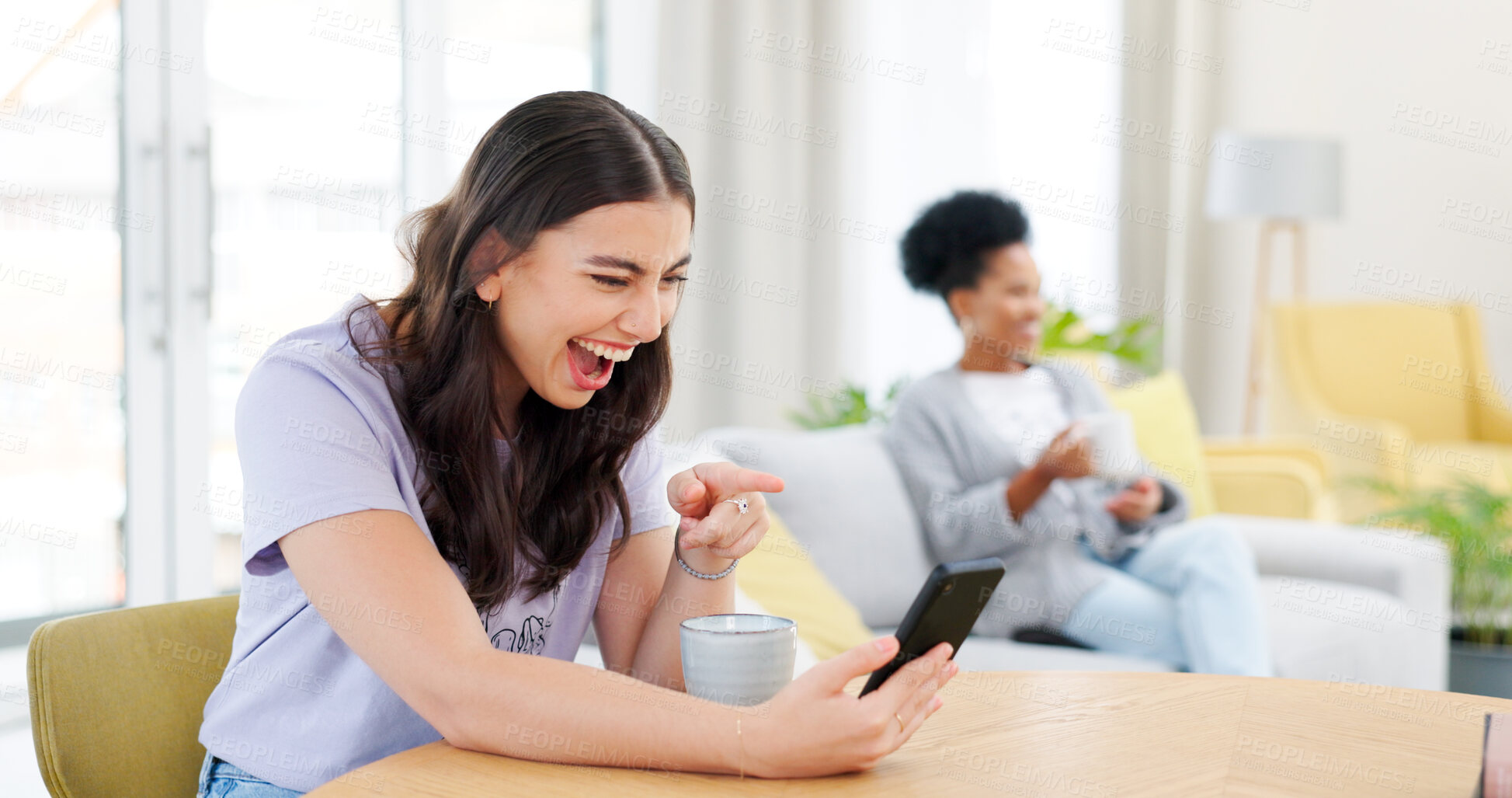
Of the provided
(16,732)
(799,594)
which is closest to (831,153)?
(799,594)

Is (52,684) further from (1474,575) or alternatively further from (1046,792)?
(1474,575)

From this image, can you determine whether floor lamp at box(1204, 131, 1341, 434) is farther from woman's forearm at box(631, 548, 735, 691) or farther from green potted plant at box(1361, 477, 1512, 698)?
woman's forearm at box(631, 548, 735, 691)

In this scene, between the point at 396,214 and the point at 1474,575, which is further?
the point at 396,214

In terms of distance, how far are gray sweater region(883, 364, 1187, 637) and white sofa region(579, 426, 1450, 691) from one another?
0.13 feet

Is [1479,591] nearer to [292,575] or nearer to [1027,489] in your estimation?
[1027,489]

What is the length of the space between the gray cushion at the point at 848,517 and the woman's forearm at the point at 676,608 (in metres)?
0.87

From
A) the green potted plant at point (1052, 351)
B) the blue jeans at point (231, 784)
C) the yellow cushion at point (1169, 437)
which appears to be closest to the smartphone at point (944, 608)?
the blue jeans at point (231, 784)

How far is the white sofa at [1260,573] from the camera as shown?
6.63 feet

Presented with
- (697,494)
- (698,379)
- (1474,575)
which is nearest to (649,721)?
(697,494)

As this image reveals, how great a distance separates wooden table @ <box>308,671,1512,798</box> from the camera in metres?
0.78

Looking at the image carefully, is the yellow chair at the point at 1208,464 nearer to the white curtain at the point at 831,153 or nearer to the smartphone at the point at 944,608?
the white curtain at the point at 831,153

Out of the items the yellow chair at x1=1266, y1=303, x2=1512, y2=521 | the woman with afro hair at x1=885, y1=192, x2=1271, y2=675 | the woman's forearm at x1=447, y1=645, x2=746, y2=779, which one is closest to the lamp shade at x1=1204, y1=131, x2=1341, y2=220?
the yellow chair at x1=1266, y1=303, x2=1512, y2=521

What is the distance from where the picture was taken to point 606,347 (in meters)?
1.03

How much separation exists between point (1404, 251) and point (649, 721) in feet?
15.9
